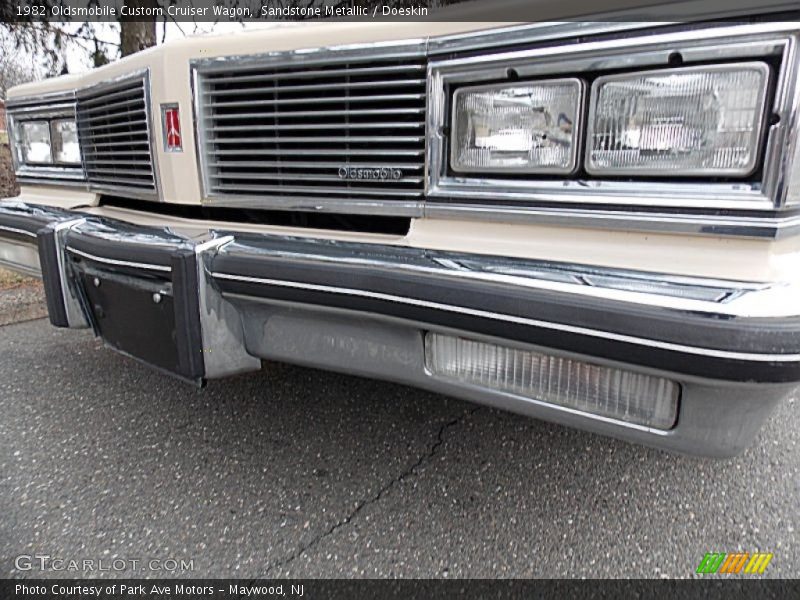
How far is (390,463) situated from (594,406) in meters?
1.06

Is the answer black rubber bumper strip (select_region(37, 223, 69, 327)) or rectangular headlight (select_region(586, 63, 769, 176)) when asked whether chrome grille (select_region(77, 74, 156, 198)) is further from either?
rectangular headlight (select_region(586, 63, 769, 176))

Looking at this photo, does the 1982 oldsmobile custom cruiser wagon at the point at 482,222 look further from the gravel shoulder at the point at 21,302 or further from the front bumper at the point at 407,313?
the gravel shoulder at the point at 21,302

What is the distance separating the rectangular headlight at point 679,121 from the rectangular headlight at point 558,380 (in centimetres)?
48

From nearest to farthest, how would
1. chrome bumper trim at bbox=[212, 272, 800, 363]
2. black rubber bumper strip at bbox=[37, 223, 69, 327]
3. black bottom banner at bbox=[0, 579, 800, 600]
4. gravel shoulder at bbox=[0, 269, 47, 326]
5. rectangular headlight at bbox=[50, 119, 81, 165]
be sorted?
1. chrome bumper trim at bbox=[212, 272, 800, 363]
2. black bottom banner at bbox=[0, 579, 800, 600]
3. black rubber bumper strip at bbox=[37, 223, 69, 327]
4. rectangular headlight at bbox=[50, 119, 81, 165]
5. gravel shoulder at bbox=[0, 269, 47, 326]

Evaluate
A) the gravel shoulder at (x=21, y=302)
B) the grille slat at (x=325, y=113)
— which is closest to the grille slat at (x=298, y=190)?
the grille slat at (x=325, y=113)

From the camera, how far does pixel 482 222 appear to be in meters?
1.58

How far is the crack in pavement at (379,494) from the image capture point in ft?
5.55

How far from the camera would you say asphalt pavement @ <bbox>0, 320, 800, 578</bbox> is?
1699 millimetres

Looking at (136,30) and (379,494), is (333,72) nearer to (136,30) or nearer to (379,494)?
(379,494)

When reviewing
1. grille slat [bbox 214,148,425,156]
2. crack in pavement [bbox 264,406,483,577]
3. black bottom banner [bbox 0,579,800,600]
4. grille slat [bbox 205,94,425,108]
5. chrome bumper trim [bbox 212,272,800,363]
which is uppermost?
grille slat [bbox 205,94,425,108]

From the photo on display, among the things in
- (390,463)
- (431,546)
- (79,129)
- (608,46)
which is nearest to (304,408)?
(390,463)

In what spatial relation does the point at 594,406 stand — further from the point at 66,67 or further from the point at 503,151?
the point at 66,67

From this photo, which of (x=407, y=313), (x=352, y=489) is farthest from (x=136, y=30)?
(x=407, y=313)

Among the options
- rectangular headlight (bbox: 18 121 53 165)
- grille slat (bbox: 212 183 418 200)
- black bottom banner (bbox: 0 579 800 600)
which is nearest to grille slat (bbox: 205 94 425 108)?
grille slat (bbox: 212 183 418 200)
